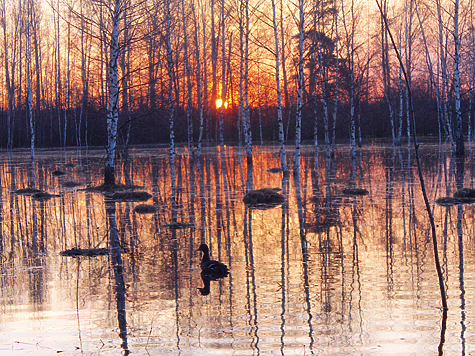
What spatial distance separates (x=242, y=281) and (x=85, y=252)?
2.94 metres

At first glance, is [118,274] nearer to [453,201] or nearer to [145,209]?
[145,209]

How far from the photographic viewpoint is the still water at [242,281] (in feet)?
15.3

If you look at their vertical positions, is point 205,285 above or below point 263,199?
below

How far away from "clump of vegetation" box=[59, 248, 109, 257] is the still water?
0.12 m

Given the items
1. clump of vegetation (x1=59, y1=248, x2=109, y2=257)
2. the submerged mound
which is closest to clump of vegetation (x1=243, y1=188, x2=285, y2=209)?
the submerged mound

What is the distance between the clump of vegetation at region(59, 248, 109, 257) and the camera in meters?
8.15

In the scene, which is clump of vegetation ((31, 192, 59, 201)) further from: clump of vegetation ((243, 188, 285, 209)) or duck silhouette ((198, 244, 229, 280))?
duck silhouette ((198, 244, 229, 280))

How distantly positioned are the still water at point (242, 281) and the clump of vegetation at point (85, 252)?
118mm

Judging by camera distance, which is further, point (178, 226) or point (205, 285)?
point (178, 226)

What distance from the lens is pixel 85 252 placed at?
322 inches

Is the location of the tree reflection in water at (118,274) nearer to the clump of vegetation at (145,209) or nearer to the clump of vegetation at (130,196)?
the clump of vegetation at (145,209)

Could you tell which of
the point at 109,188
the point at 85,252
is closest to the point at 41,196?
the point at 109,188

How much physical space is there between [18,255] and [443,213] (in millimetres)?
8301

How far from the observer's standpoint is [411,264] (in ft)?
23.4
